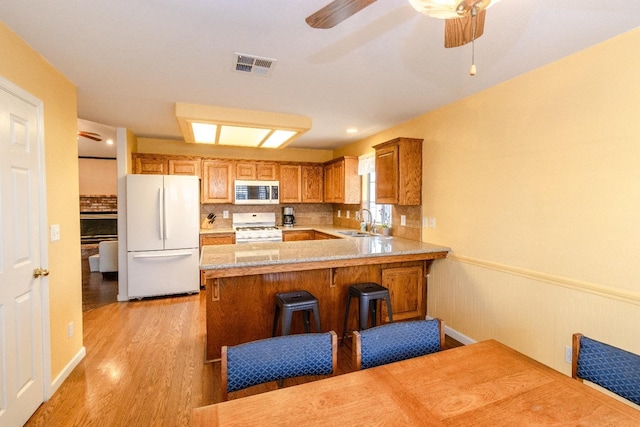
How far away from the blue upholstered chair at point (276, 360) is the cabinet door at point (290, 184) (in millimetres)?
4247

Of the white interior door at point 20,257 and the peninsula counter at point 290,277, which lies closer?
the white interior door at point 20,257

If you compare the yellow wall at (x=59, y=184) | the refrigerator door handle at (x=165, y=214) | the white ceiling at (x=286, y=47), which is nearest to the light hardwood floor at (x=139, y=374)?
the yellow wall at (x=59, y=184)

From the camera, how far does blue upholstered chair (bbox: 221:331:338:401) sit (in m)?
1.21

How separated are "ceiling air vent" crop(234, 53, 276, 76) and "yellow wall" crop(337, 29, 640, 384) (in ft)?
6.29

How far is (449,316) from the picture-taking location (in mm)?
3215

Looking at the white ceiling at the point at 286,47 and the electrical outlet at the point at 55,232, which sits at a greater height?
the white ceiling at the point at 286,47

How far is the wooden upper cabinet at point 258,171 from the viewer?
5.18 m

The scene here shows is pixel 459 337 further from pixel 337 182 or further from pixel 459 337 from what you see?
pixel 337 182

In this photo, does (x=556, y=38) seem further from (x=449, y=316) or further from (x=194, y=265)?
(x=194, y=265)

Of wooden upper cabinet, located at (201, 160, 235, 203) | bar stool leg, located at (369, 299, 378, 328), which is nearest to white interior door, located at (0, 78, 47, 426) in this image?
bar stool leg, located at (369, 299, 378, 328)

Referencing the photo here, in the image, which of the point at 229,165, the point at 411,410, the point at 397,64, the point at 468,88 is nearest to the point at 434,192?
the point at 468,88

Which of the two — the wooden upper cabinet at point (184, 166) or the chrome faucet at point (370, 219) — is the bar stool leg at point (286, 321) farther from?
the wooden upper cabinet at point (184, 166)

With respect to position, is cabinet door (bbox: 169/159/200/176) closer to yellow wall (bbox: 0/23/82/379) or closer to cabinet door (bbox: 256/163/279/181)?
cabinet door (bbox: 256/163/279/181)

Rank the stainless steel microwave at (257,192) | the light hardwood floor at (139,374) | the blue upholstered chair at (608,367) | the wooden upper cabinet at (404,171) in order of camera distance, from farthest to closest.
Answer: the stainless steel microwave at (257,192), the wooden upper cabinet at (404,171), the light hardwood floor at (139,374), the blue upholstered chair at (608,367)
